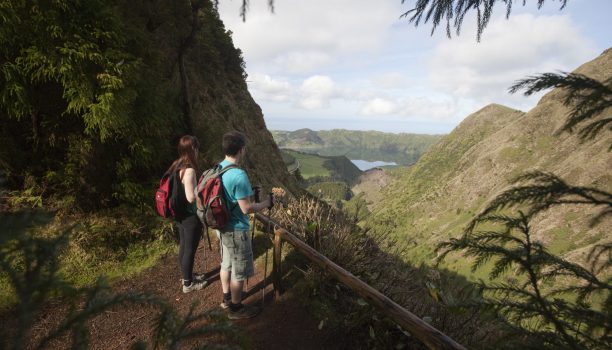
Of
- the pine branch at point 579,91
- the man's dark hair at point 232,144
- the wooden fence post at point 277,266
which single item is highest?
the pine branch at point 579,91

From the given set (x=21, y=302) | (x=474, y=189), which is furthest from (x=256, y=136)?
(x=474, y=189)

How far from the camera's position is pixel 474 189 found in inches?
4766

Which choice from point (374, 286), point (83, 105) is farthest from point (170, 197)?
point (374, 286)

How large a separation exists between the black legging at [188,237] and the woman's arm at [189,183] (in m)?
0.52

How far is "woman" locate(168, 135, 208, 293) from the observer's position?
4.46m

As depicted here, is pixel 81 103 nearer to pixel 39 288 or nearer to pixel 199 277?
pixel 199 277

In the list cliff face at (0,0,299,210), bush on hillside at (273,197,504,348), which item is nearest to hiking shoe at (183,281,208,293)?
bush on hillside at (273,197,504,348)

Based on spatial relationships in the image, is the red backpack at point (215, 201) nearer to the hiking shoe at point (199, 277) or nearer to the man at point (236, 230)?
the man at point (236, 230)

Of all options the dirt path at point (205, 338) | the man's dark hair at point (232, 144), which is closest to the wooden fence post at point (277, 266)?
the dirt path at point (205, 338)

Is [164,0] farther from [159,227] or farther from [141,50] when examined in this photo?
[159,227]

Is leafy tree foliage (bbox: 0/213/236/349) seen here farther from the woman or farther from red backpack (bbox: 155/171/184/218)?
red backpack (bbox: 155/171/184/218)

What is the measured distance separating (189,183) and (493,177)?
13294 centimetres

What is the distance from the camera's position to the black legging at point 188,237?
4.85 metres

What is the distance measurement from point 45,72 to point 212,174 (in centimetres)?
381
